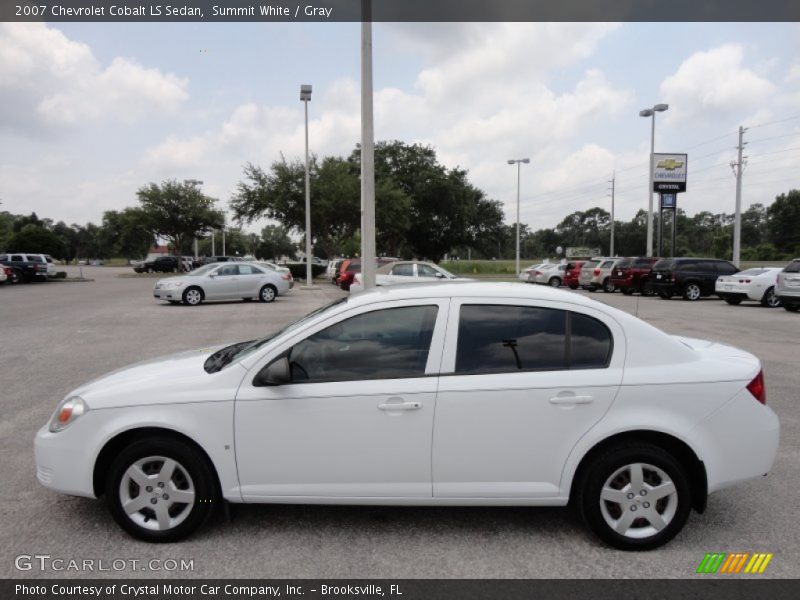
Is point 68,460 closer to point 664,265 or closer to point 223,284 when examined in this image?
point 223,284

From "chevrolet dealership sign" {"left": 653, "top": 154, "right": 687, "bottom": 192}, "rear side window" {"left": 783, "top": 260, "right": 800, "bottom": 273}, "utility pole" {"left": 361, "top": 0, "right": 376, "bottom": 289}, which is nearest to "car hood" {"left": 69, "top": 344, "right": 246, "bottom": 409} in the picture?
"utility pole" {"left": 361, "top": 0, "right": 376, "bottom": 289}

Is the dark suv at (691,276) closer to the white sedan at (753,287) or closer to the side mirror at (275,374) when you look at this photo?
the white sedan at (753,287)

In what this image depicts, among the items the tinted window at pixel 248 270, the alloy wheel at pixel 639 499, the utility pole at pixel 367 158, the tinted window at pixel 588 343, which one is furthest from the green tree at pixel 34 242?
the alloy wheel at pixel 639 499

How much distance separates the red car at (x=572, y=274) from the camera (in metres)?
33.6

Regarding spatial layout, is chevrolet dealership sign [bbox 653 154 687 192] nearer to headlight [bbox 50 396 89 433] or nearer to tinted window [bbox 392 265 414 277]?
tinted window [bbox 392 265 414 277]

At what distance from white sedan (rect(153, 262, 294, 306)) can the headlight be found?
17.4 meters

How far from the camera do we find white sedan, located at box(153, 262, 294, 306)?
2033 centimetres

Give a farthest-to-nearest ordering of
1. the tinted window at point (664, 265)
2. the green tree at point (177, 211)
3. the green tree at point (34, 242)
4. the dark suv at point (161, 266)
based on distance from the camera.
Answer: the green tree at point (34, 242) → the dark suv at point (161, 266) → the green tree at point (177, 211) → the tinted window at point (664, 265)

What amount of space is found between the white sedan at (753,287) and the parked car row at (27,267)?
125 ft

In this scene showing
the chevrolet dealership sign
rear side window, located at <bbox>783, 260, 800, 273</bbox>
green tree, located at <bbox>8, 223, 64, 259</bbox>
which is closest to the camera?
rear side window, located at <bbox>783, 260, 800, 273</bbox>

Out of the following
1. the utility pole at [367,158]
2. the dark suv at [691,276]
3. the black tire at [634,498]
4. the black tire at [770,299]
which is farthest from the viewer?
the dark suv at [691,276]

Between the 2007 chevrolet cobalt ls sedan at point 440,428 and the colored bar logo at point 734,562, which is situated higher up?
the 2007 chevrolet cobalt ls sedan at point 440,428
